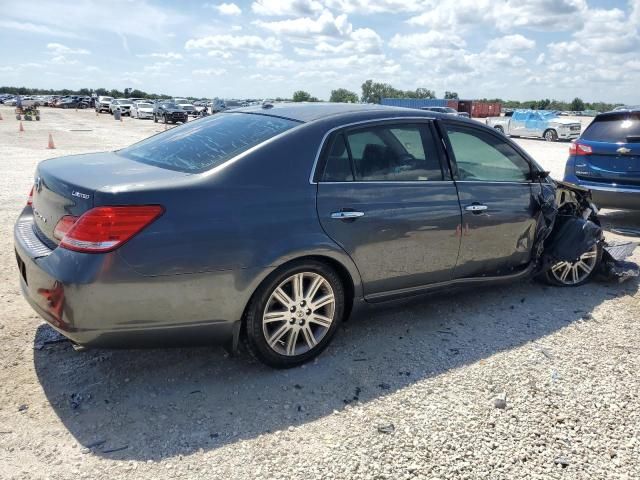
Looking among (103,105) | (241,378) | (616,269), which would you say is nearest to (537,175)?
(616,269)

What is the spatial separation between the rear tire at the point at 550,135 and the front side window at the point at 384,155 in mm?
28116

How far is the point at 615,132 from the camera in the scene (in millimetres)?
7363

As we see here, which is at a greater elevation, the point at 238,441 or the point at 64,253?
the point at 64,253

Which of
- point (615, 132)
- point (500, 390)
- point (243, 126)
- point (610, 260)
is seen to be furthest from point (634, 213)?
point (243, 126)

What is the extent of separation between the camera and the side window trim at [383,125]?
3445 millimetres

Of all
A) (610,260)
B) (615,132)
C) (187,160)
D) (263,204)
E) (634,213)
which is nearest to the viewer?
(263,204)

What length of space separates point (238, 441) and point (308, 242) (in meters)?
1.19

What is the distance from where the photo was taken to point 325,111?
3807 mm

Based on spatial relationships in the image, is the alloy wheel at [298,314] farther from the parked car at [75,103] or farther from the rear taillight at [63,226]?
the parked car at [75,103]

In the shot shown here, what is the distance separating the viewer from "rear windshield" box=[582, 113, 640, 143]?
718cm

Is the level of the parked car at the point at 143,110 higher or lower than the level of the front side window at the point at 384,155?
lower

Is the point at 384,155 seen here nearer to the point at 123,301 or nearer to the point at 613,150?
the point at 123,301

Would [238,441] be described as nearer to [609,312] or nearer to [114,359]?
[114,359]

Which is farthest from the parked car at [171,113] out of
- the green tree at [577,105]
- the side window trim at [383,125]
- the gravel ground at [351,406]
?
the green tree at [577,105]
